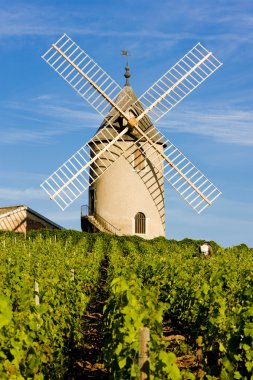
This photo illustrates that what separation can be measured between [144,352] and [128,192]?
23.2 metres

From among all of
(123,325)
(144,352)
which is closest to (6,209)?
(123,325)

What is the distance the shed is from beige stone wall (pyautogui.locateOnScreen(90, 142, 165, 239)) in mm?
7371

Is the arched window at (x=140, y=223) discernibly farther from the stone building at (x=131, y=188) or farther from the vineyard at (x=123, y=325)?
the vineyard at (x=123, y=325)

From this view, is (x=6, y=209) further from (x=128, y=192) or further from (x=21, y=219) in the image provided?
(x=128, y=192)

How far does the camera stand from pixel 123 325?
6781 millimetres

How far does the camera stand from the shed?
34.1m

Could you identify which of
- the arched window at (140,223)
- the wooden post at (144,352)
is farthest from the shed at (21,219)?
the wooden post at (144,352)

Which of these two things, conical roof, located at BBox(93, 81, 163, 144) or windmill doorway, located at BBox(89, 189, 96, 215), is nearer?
conical roof, located at BBox(93, 81, 163, 144)

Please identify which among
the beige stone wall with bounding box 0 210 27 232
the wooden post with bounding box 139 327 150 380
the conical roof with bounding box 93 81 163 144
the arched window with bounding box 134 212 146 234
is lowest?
the wooden post with bounding box 139 327 150 380

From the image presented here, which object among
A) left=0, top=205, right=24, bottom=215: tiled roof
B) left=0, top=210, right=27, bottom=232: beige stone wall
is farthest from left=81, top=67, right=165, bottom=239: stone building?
left=0, top=205, right=24, bottom=215: tiled roof

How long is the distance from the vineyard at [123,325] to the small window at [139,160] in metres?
12.4

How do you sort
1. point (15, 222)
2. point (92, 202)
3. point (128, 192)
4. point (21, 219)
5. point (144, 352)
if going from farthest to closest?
point (21, 219) → point (15, 222) → point (92, 202) → point (128, 192) → point (144, 352)

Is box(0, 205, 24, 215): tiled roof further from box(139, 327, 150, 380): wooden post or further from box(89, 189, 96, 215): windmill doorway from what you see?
box(139, 327, 150, 380): wooden post

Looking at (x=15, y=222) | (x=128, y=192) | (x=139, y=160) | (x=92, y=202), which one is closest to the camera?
(x=128, y=192)
